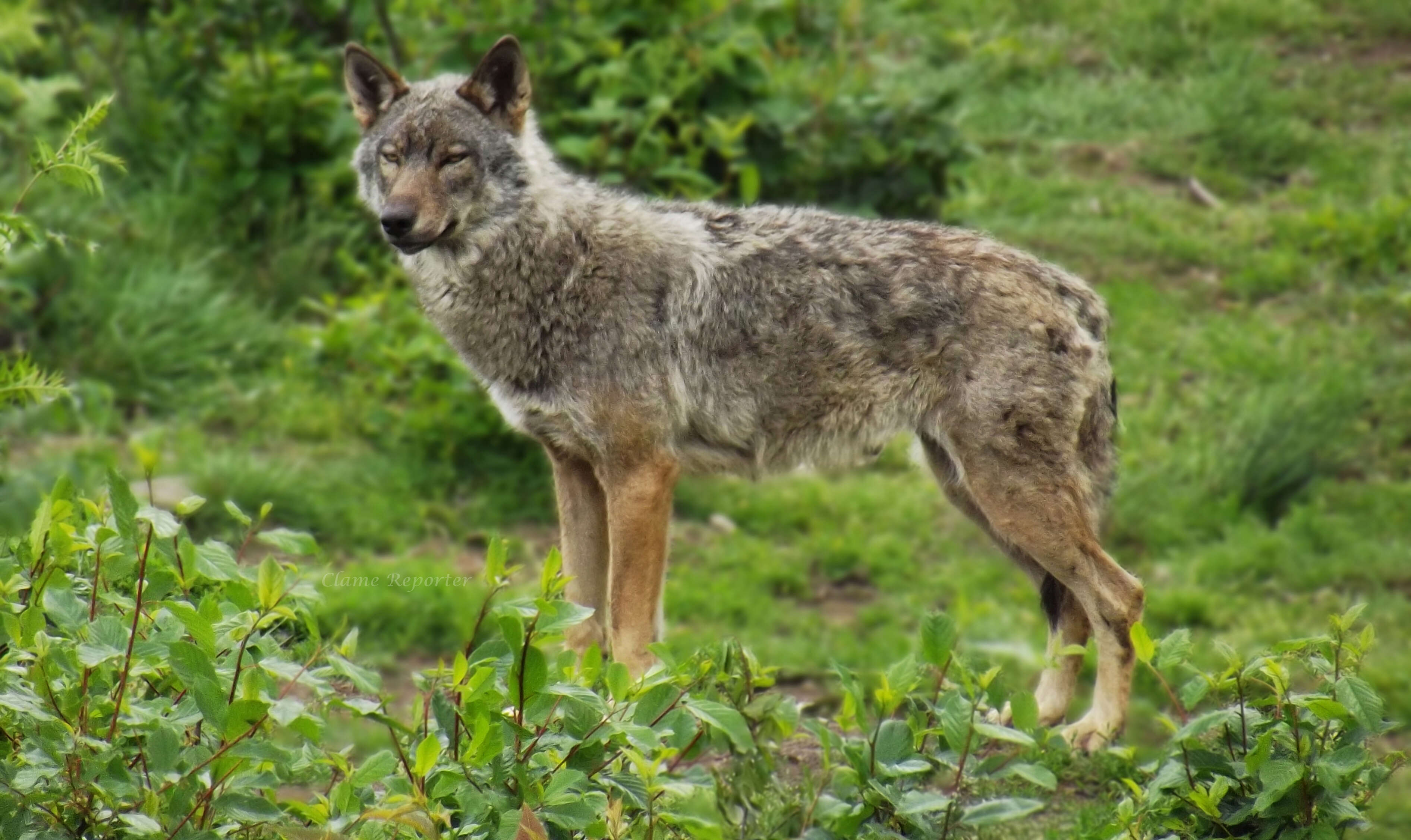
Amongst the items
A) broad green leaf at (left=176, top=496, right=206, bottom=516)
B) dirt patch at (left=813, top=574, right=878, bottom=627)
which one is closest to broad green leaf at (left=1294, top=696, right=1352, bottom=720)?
broad green leaf at (left=176, top=496, right=206, bottom=516)

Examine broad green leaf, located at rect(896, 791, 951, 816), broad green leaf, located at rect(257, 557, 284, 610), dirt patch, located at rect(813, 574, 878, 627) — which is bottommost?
dirt patch, located at rect(813, 574, 878, 627)

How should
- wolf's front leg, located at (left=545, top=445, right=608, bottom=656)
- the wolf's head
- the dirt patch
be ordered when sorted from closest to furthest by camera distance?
the wolf's head < wolf's front leg, located at (left=545, top=445, right=608, bottom=656) < the dirt patch

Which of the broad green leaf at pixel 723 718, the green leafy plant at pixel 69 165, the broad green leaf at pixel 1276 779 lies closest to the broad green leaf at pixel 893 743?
the broad green leaf at pixel 723 718

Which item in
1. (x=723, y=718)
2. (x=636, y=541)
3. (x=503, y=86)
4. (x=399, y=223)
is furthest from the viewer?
(x=503, y=86)

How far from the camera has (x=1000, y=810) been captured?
3.54 m

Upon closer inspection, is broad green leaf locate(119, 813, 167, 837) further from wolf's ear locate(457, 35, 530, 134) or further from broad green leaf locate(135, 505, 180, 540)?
wolf's ear locate(457, 35, 530, 134)

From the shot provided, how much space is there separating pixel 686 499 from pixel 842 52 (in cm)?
333

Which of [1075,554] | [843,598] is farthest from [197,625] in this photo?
[843,598]

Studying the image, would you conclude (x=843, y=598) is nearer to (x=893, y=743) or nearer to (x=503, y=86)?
(x=503, y=86)

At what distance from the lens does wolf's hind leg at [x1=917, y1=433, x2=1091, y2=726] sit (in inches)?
210

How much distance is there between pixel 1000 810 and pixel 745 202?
539cm

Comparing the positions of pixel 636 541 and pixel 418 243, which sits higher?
pixel 418 243

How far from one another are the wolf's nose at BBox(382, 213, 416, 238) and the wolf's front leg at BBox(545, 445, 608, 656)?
101cm

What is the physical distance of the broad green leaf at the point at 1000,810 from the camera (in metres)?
3.52
